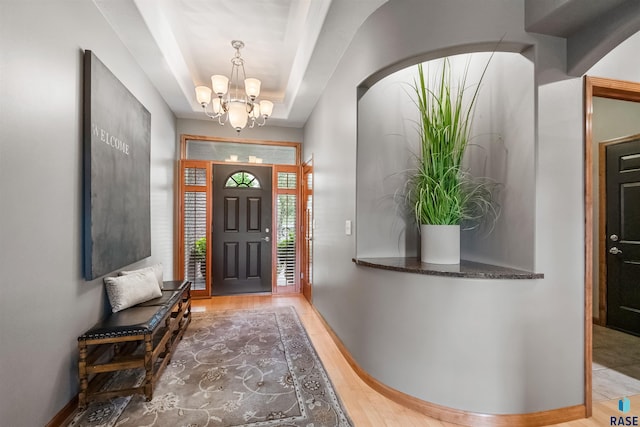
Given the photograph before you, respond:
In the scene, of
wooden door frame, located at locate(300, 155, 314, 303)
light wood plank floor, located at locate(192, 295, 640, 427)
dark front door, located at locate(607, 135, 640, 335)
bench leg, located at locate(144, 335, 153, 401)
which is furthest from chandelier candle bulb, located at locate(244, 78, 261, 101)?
dark front door, located at locate(607, 135, 640, 335)

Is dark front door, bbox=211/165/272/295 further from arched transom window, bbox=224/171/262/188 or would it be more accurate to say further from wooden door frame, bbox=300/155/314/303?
wooden door frame, bbox=300/155/314/303

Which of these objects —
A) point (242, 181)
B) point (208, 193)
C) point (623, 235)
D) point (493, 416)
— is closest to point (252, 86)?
point (242, 181)

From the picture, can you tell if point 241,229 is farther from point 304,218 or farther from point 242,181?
point 304,218

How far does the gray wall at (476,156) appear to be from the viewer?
6.05 ft

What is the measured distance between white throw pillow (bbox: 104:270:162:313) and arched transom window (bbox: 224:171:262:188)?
231 centimetres

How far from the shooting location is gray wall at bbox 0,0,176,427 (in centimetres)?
140

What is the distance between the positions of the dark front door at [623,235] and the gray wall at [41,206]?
489cm

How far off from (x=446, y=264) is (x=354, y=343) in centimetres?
103

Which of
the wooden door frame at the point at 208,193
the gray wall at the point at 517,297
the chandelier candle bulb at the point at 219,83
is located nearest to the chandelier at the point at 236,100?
the chandelier candle bulb at the point at 219,83

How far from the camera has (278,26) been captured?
2842 millimetres

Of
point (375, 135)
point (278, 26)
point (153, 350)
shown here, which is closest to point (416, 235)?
point (375, 135)

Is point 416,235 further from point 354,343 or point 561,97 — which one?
point 561,97

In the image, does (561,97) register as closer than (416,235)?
Yes

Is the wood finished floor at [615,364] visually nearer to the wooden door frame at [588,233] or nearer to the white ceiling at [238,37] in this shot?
the wooden door frame at [588,233]
